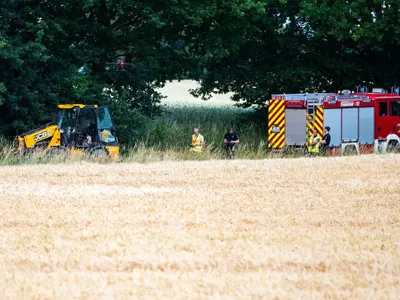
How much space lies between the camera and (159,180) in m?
22.9

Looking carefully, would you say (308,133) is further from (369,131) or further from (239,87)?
(239,87)

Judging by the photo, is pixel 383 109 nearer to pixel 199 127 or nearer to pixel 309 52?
pixel 309 52

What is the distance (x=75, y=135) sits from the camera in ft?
95.5

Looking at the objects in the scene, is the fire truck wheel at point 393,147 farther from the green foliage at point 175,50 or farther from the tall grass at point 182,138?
the green foliage at point 175,50

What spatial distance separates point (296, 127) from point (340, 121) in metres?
1.43

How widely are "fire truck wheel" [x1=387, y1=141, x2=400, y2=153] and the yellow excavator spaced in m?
9.50

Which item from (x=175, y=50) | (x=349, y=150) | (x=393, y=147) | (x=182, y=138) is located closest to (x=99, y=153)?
(x=349, y=150)

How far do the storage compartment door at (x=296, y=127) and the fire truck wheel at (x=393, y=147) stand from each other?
9.57 feet

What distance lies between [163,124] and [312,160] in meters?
11.8

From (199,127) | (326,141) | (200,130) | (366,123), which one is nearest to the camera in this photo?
(326,141)

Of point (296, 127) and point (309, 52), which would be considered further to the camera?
point (309, 52)

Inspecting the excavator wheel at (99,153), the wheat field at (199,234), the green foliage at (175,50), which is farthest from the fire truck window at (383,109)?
the excavator wheel at (99,153)

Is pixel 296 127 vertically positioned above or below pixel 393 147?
above

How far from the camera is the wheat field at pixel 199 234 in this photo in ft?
37.4
